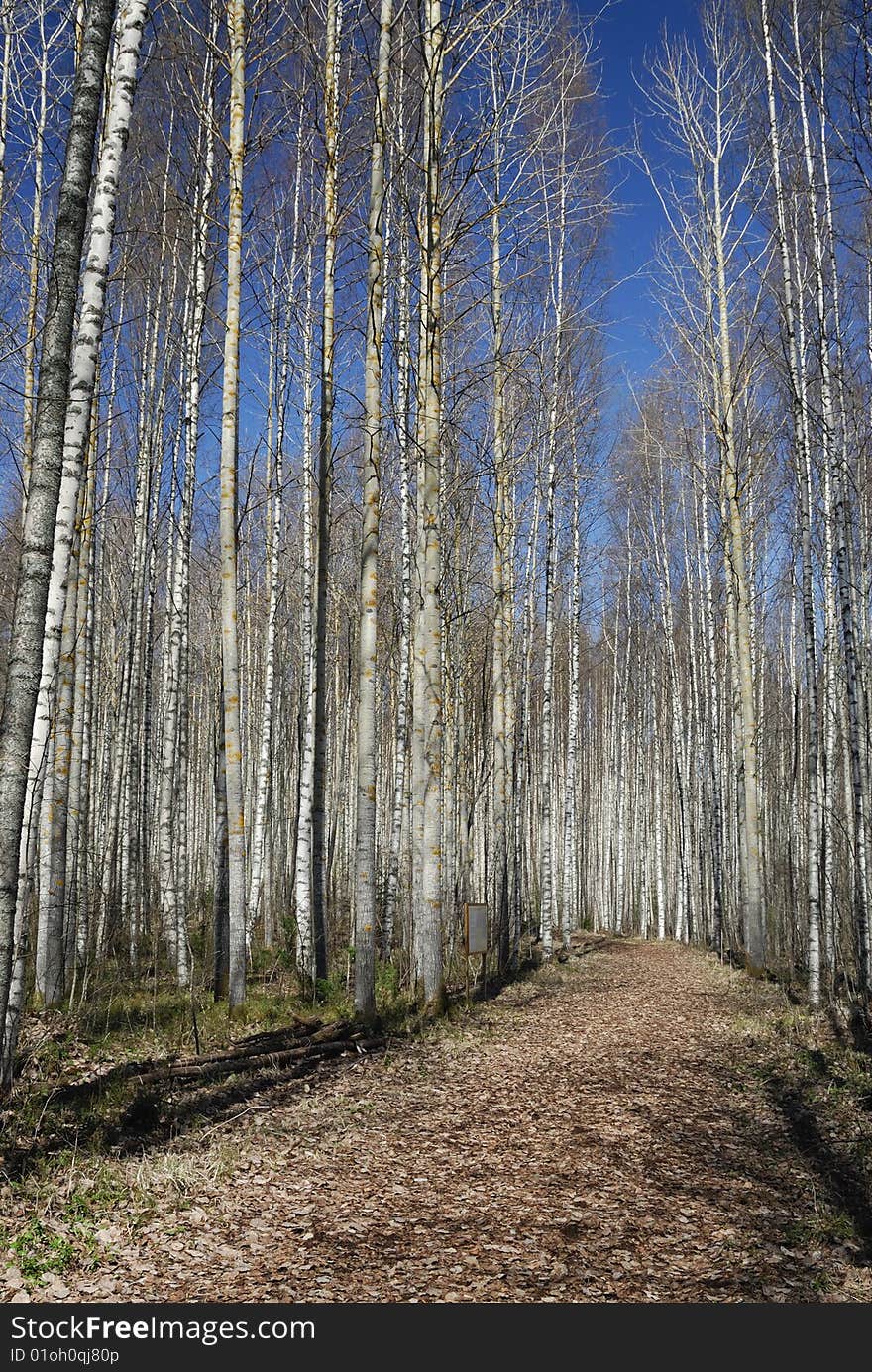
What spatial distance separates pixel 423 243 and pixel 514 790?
8.10 metres

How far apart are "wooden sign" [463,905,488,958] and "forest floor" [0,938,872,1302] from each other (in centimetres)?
297

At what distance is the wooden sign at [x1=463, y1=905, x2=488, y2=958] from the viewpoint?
10570 mm

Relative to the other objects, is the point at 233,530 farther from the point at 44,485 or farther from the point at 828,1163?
the point at 828,1163

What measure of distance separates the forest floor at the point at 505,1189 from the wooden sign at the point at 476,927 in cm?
297

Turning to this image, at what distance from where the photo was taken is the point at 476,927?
10.7m

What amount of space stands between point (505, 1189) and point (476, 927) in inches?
240

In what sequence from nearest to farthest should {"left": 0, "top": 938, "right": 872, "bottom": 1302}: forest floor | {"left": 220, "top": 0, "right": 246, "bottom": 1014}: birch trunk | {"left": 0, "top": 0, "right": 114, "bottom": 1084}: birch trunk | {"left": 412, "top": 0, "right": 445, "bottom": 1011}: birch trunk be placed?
{"left": 0, "top": 938, "right": 872, "bottom": 1302}: forest floor
{"left": 0, "top": 0, "right": 114, "bottom": 1084}: birch trunk
{"left": 220, "top": 0, "right": 246, "bottom": 1014}: birch trunk
{"left": 412, "top": 0, "right": 445, "bottom": 1011}: birch trunk

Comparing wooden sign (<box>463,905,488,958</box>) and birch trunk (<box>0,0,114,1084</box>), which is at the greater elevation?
birch trunk (<box>0,0,114,1084</box>)

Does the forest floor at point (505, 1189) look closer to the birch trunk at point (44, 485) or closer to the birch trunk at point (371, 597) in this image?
the birch trunk at point (371, 597)

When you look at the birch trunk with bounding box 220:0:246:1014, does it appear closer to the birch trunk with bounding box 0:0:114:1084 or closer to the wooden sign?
the birch trunk with bounding box 0:0:114:1084

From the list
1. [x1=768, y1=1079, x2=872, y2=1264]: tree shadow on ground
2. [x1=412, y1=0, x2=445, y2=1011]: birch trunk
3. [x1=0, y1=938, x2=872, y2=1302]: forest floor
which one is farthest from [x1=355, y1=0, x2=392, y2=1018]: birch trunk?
[x1=768, y1=1079, x2=872, y2=1264]: tree shadow on ground

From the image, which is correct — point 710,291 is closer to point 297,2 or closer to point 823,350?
point 823,350

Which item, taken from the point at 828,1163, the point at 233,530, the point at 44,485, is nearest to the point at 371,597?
the point at 233,530

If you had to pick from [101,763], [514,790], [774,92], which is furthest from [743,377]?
[101,763]
